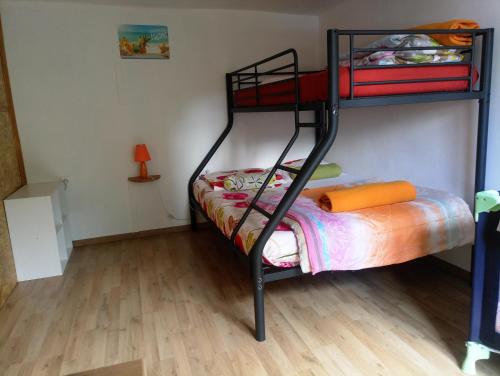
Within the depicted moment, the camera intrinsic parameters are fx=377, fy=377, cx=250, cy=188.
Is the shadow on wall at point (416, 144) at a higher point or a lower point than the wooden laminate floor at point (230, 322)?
higher

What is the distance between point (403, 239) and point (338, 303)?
0.59 metres

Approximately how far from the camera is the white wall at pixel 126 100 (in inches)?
132

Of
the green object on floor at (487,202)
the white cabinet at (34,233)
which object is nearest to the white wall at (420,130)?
the green object on floor at (487,202)

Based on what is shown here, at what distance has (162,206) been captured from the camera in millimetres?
3930

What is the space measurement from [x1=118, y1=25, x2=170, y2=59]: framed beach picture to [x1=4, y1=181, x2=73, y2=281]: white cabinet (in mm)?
1494

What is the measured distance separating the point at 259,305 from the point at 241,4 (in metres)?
2.87

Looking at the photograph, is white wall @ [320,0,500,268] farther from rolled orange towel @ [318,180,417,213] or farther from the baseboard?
the baseboard

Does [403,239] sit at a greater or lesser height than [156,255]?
greater

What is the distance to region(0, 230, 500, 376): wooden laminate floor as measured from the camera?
188 centimetres

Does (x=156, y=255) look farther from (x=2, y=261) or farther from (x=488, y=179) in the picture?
(x=488, y=179)

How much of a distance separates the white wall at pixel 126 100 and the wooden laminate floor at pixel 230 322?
919 mm

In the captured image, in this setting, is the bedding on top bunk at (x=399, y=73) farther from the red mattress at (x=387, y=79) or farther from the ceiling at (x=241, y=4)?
the ceiling at (x=241, y=4)

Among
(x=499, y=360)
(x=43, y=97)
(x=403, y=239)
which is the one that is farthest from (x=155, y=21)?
(x=499, y=360)

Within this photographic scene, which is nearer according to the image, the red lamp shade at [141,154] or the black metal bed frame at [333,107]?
A: the black metal bed frame at [333,107]
